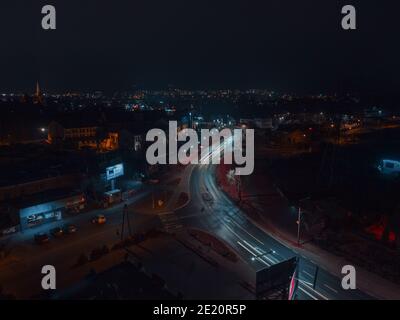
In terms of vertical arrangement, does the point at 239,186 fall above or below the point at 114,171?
below

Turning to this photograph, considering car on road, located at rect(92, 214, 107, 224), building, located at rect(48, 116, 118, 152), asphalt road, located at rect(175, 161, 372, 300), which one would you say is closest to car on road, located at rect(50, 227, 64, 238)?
car on road, located at rect(92, 214, 107, 224)

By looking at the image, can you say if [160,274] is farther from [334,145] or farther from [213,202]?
[334,145]

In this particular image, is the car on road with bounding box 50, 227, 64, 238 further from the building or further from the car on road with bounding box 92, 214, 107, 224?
the building

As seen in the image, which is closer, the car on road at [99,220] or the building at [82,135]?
the car on road at [99,220]

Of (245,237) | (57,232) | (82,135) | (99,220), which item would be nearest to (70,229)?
(57,232)

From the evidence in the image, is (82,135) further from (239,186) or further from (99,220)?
(99,220)

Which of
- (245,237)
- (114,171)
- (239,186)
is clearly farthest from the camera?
(239,186)

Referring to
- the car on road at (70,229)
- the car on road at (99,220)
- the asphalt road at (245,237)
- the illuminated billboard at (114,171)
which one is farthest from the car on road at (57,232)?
the asphalt road at (245,237)

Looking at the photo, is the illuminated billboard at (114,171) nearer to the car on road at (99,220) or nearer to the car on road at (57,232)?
the car on road at (99,220)
